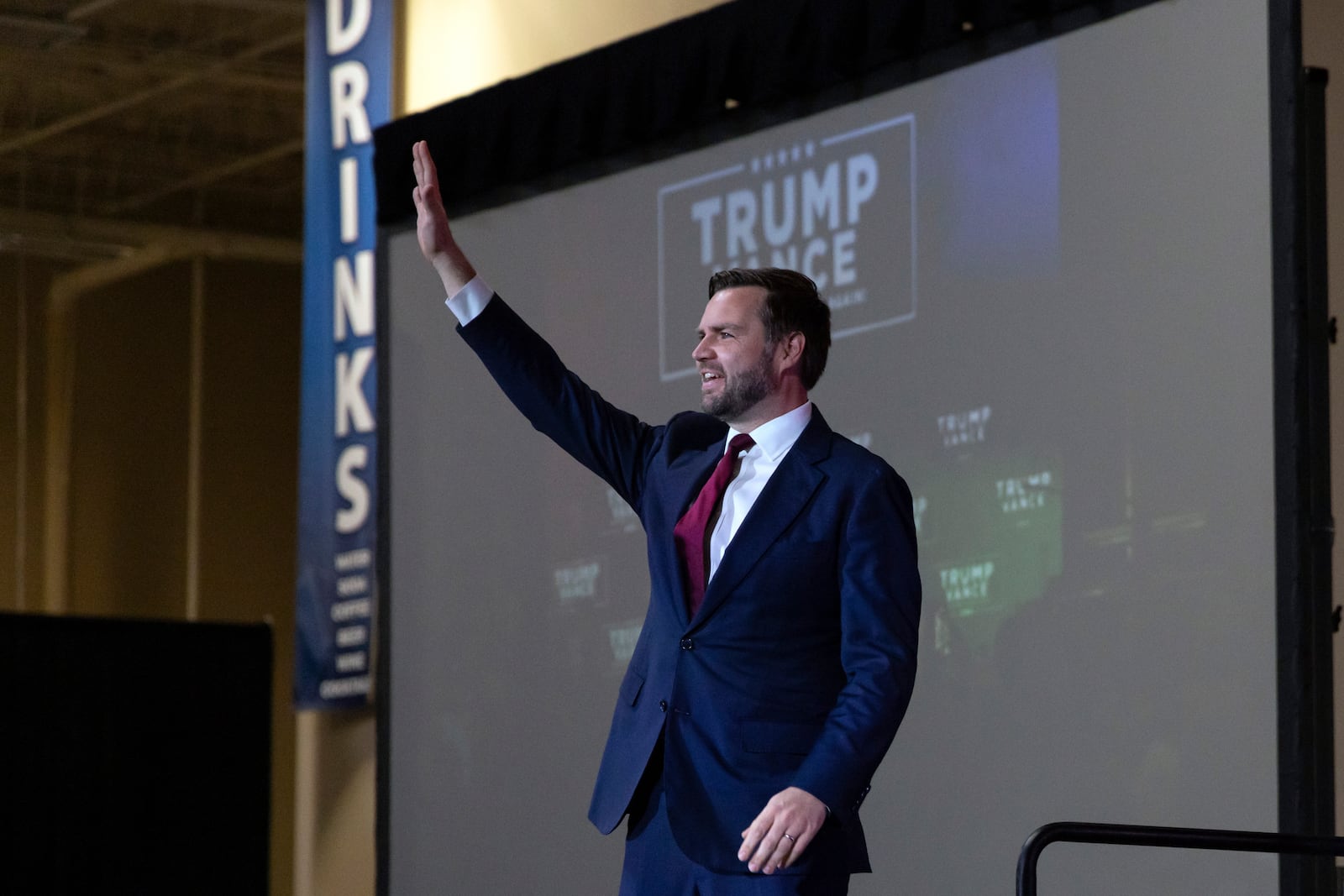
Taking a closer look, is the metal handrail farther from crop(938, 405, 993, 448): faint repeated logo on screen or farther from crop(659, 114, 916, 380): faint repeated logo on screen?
crop(659, 114, 916, 380): faint repeated logo on screen

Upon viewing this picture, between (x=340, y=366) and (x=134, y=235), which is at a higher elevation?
(x=134, y=235)

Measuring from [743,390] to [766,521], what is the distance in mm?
173

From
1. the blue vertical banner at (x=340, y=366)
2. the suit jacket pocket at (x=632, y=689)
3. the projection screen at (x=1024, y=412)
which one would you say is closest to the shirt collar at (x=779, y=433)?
the suit jacket pocket at (x=632, y=689)

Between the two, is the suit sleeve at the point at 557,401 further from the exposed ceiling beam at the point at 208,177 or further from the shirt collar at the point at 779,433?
the exposed ceiling beam at the point at 208,177

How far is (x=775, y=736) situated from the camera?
239 centimetres

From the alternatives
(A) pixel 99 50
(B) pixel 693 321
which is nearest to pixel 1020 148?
(B) pixel 693 321

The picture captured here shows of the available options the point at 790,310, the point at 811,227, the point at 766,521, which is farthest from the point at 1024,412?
the point at 766,521

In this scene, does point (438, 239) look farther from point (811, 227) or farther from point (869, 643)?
point (811, 227)

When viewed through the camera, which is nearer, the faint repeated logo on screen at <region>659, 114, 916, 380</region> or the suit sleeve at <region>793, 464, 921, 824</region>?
the suit sleeve at <region>793, 464, 921, 824</region>

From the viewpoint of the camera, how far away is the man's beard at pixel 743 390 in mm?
2463

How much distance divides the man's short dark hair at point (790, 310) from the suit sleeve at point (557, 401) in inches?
9.6


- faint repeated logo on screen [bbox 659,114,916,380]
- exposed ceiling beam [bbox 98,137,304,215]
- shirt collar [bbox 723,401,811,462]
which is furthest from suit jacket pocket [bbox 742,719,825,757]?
exposed ceiling beam [bbox 98,137,304,215]

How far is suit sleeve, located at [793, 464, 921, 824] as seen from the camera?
2242 mm

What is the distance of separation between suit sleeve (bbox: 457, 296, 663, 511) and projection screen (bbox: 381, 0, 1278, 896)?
1996 mm
